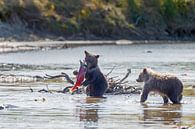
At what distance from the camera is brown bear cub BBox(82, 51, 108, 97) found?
21.4 m

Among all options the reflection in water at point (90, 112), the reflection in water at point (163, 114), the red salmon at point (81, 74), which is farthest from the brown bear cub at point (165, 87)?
the red salmon at point (81, 74)

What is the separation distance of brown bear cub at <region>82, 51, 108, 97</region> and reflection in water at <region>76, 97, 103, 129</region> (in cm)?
37

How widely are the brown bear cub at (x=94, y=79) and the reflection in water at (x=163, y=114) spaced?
2.02 metres

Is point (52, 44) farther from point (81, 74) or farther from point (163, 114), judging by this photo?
point (163, 114)

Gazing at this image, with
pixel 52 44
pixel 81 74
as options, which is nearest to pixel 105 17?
pixel 52 44

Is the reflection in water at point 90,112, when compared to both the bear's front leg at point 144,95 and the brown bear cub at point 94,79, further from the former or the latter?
the bear's front leg at point 144,95

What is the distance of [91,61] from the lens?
21.4m

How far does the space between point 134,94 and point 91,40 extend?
39798 millimetres

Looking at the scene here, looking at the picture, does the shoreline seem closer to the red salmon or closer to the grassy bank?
the grassy bank

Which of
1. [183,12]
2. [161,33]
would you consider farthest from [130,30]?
[183,12]

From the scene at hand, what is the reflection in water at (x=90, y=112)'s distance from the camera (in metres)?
16.3

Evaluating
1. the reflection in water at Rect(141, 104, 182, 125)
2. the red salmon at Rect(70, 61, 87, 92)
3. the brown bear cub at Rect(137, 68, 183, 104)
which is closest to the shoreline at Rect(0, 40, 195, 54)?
the red salmon at Rect(70, 61, 87, 92)

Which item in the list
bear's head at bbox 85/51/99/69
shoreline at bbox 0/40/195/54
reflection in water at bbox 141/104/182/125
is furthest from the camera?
shoreline at bbox 0/40/195/54

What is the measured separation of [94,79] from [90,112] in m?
3.28
